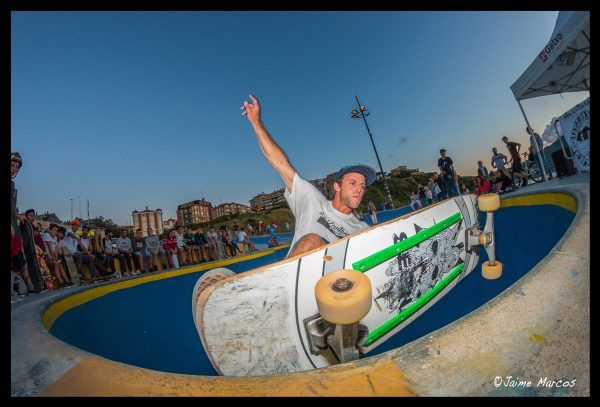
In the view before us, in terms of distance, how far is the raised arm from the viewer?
8.61 feet

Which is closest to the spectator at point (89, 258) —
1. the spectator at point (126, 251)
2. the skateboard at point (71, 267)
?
the skateboard at point (71, 267)

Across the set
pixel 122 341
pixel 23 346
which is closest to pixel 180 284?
pixel 122 341

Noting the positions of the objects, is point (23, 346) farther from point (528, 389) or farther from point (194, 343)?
point (194, 343)

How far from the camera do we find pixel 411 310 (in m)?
1.87

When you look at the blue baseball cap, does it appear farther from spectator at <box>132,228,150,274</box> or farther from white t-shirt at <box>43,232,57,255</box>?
spectator at <box>132,228,150,274</box>

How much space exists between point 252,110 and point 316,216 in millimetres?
1468

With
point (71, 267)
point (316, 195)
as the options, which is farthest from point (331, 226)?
point (71, 267)

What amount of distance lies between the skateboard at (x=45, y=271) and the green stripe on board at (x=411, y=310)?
5.92 m

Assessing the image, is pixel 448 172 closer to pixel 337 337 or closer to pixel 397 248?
pixel 397 248

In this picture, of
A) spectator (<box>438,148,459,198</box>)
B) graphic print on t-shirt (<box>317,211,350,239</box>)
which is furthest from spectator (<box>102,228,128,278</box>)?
spectator (<box>438,148,459,198</box>)

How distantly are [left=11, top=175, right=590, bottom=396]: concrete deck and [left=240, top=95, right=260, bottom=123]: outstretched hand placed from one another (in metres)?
2.45

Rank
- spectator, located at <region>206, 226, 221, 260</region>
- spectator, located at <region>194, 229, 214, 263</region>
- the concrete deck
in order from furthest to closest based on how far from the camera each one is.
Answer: spectator, located at <region>206, 226, 221, 260</region>, spectator, located at <region>194, 229, 214, 263</region>, the concrete deck

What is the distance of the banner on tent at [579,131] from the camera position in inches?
224

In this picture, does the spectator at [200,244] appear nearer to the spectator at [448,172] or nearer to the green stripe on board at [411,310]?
the green stripe on board at [411,310]
